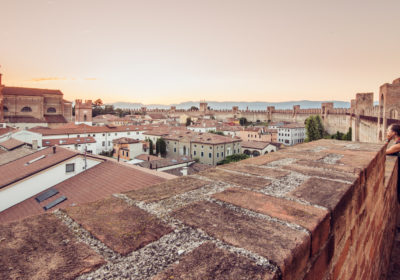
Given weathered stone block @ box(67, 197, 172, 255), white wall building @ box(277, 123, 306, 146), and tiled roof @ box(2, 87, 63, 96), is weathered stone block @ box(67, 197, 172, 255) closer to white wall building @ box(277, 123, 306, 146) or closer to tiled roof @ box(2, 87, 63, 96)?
white wall building @ box(277, 123, 306, 146)

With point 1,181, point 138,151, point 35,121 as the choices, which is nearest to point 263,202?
point 1,181

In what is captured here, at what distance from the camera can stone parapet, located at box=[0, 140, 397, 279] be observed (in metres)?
0.75

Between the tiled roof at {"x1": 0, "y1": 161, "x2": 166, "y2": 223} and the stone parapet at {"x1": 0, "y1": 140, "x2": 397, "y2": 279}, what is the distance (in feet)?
23.9

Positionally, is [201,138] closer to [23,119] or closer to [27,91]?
[23,119]

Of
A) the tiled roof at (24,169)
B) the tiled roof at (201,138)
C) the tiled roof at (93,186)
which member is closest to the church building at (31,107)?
the tiled roof at (201,138)

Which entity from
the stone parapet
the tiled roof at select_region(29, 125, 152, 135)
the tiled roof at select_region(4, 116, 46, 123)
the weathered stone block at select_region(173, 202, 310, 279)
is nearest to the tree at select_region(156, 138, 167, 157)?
the tiled roof at select_region(29, 125, 152, 135)

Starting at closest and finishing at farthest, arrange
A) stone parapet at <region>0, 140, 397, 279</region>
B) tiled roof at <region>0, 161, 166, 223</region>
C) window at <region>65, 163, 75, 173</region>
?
1. stone parapet at <region>0, 140, 397, 279</region>
2. tiled roof at <region>0, 161, 166, 223</region>
3. window at <region>65, 163, 75, 173</region>

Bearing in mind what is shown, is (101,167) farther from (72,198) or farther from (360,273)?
(360,273)

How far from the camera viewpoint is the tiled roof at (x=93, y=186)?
8.91m

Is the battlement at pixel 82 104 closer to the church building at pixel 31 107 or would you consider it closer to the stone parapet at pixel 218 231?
the church building at pixel 31 107

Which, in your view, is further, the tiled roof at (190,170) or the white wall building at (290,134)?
the white wall building at (290,134)

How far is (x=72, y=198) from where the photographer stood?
370 inches

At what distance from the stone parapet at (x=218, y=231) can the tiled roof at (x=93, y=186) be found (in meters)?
7.27

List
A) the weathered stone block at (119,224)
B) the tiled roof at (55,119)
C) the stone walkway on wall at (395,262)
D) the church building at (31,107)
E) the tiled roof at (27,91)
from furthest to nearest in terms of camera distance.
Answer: the tiled roof at (55,119)
the tiled roof at (27,91)
the church building at (31,107)
the stone walkway on wall at (395,262)
the weathered stone block at (119,224)
